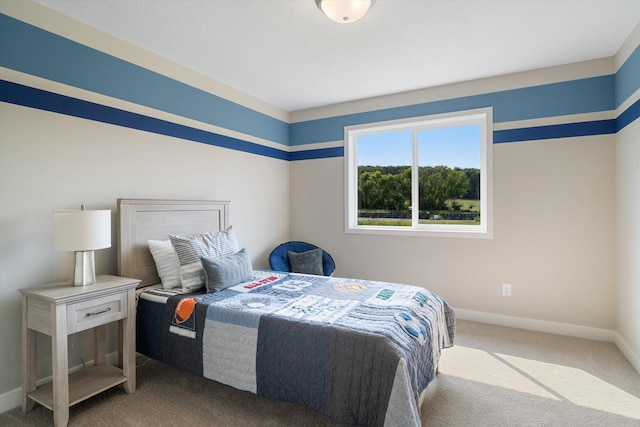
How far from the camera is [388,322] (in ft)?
6.00

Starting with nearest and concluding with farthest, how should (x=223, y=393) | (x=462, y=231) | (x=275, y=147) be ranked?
(x=223, y=393) → (x=462, y=231) → (x=275, y=147)

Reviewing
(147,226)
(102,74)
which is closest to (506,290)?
(147,226)

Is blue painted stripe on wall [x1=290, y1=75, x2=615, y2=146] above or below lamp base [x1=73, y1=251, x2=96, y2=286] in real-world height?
above

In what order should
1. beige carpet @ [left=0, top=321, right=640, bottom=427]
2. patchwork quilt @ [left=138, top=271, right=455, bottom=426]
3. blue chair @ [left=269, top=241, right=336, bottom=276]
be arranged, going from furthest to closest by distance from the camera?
blue chair @ [left=269, top=241, right=336, bottom=276], beige carpet @ [left=0, top=321, right=640, bottom=427], patchwork quilt @ [left=138, top=271, right=455, bottom=426]

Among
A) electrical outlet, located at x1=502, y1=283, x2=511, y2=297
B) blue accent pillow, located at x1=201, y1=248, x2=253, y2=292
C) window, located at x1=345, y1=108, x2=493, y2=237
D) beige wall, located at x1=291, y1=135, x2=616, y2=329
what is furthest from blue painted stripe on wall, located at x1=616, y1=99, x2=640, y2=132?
blue accent pillow, located at x1=201, y1=248, x2=253, y2=292

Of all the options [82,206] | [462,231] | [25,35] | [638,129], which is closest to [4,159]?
[82,206]

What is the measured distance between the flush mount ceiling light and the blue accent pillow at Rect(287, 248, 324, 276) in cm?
254

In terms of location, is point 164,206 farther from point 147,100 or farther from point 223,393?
point 223,393

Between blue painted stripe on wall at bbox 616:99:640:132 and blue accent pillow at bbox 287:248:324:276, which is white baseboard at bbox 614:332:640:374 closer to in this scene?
blue painted stripe on wall at bbox 616:99:640:132

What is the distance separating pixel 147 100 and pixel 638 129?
3946mm

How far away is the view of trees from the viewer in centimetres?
367

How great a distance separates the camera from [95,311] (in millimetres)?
1977

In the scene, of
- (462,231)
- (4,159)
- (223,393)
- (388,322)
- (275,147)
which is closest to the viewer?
(388,322)

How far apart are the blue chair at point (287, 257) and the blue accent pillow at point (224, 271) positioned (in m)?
1.04
